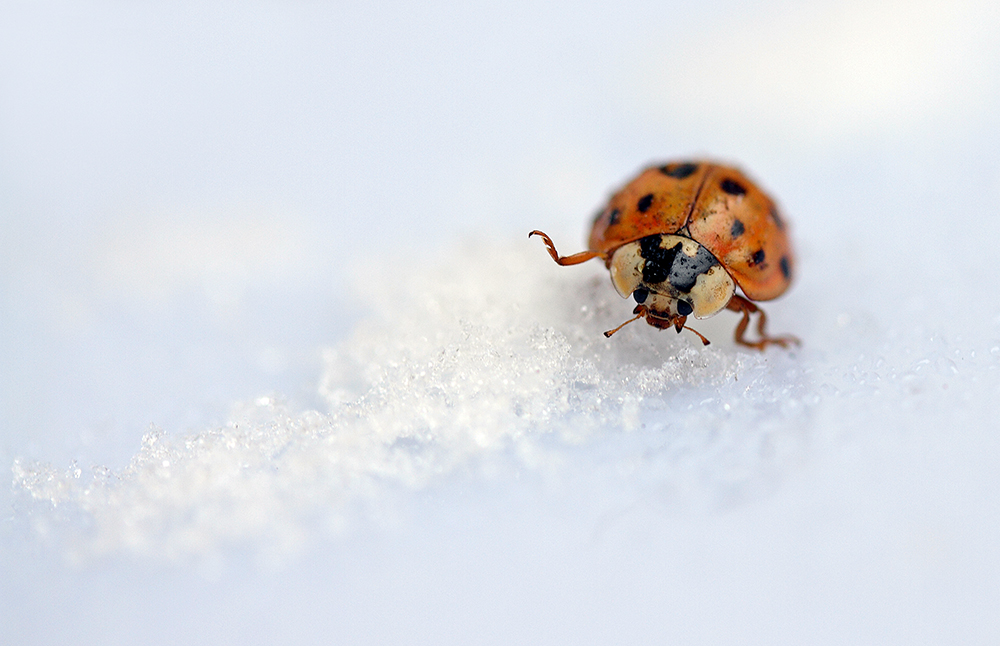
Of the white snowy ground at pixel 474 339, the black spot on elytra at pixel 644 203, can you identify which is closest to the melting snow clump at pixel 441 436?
the white snowy ground at pixel 474 339

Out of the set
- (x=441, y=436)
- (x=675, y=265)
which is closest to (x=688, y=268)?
(x=675, y=265)

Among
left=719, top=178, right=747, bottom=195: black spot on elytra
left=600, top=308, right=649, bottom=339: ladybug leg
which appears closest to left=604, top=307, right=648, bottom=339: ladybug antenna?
left=600, top=308, right=649, bottom=339: ladybug leg

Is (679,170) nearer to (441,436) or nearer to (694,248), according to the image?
(694,248)

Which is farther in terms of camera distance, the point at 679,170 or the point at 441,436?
the point at 679,170

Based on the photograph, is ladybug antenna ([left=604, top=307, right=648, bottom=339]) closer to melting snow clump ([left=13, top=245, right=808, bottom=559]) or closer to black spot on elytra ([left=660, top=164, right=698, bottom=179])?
melting snow clump ([left=13, top=245, right=808, bottom=559])

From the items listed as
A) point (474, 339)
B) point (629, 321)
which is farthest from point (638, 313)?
point (474, 339)

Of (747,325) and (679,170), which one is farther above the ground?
(679,170)
